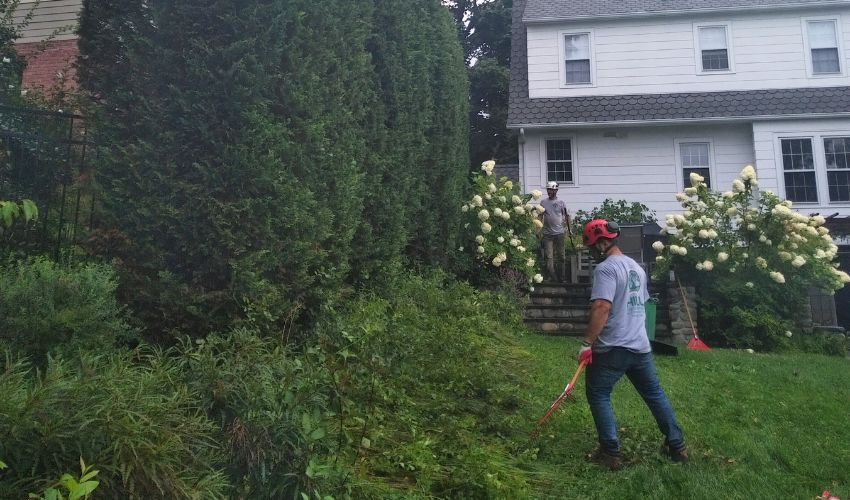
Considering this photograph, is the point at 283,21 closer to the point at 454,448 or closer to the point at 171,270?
the point at 171,270

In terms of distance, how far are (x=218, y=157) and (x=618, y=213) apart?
1119cm

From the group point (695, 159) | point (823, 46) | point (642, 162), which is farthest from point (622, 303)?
point (823, 46)

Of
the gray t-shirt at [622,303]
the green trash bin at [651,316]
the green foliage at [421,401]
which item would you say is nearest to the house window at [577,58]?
the green trash bin at [651,316]

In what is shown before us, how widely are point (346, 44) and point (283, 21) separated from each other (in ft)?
3.71

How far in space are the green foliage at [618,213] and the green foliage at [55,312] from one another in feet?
36.7

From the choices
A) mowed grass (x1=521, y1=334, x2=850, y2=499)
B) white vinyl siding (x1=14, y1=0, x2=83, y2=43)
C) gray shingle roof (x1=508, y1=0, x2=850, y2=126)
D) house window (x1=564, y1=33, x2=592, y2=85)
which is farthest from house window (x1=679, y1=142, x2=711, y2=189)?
white vinyl siding (x1=14, y1=0, x2=83, y2=43)

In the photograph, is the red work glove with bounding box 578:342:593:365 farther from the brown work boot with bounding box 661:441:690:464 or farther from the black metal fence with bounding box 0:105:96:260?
the black metal fence with bounding box 0:105:96:260

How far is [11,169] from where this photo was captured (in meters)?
→ 4.79

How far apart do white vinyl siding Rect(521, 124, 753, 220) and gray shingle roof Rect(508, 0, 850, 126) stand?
17.2 inches

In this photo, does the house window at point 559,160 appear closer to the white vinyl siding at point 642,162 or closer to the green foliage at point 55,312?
the white vinyl siding at point 642,162

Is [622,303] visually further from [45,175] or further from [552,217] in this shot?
[552,217]

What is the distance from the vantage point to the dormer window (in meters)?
14.6

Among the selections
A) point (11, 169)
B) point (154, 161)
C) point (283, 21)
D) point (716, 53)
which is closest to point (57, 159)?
point (11, 169)

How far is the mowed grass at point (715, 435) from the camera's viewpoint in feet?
12.1
